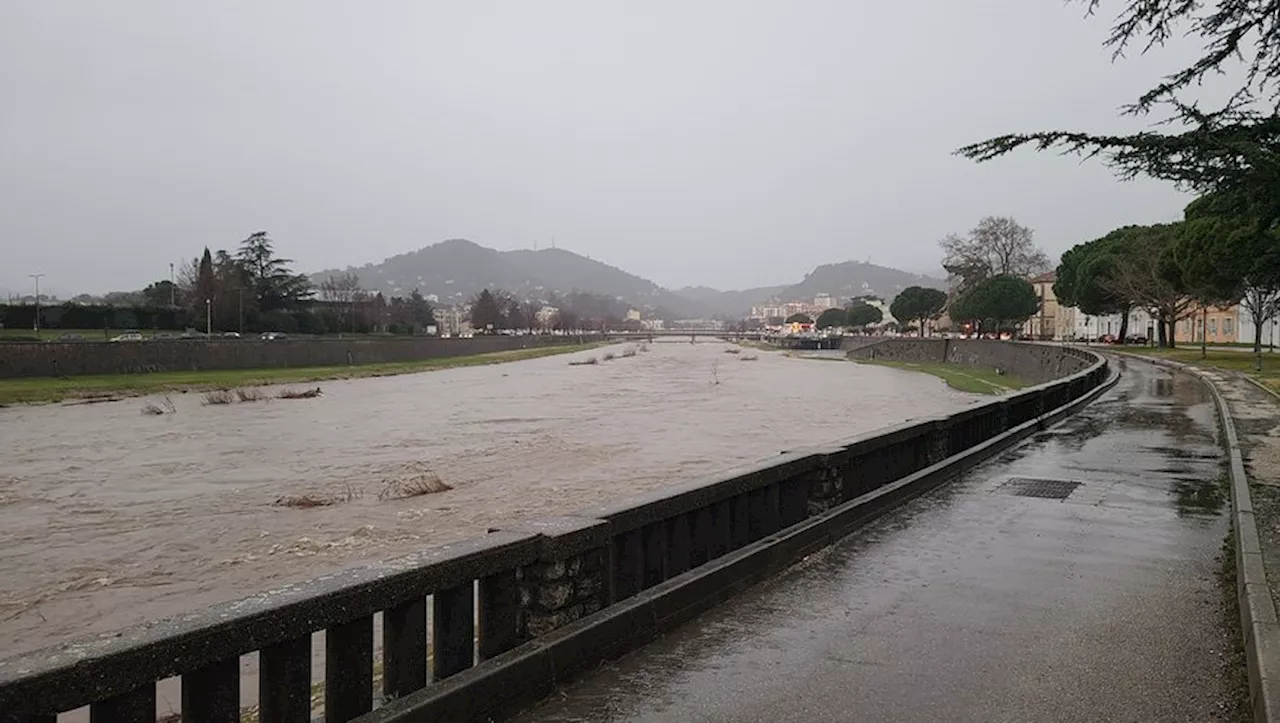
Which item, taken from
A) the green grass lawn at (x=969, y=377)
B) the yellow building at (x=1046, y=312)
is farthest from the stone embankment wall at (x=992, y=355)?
the yellow building at (x=1046, y=312)

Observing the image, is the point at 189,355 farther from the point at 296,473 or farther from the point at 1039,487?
the point at 1039,487

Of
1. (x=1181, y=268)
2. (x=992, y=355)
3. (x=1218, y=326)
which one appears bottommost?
(x=992, y=355)

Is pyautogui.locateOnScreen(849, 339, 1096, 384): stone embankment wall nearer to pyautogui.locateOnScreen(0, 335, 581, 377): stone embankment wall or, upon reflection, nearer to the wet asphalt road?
the wet asphalt road

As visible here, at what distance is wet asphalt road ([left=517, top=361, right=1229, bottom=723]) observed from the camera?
4.84 metres

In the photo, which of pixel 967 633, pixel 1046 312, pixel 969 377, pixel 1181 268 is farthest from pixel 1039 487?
pixel 1046 312

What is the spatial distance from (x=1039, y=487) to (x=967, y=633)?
6.19 metres

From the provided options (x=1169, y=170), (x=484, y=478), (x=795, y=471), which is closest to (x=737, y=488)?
(x=795, y=471)

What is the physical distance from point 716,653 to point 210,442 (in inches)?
978

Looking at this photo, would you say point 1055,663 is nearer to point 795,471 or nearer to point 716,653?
point 716,653

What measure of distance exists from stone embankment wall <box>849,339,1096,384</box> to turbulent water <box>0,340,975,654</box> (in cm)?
503

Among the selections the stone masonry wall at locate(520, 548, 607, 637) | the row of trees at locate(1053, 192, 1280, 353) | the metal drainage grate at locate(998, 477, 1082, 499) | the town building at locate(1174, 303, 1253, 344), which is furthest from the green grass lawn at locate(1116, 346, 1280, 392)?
the town building at locate(1174, 303, 1253, 344)

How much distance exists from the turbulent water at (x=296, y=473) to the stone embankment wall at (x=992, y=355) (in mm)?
5026

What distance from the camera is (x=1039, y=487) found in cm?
1146

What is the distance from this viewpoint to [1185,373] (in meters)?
37.7
